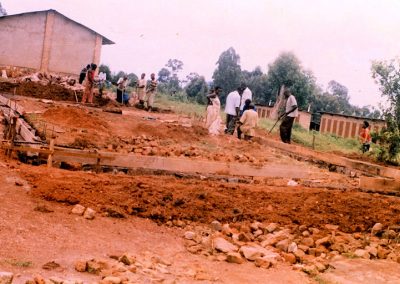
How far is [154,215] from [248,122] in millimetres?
7992

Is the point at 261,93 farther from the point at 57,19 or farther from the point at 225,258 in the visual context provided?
the point at 225,258

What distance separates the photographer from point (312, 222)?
5.92 m

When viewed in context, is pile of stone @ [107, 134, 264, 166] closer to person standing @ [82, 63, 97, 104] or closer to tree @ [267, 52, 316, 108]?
person standing @ [82, 63, 97, 104]

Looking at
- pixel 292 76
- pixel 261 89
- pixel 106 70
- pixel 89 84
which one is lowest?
pixel 89 84

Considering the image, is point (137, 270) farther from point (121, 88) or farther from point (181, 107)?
point (181, 107)

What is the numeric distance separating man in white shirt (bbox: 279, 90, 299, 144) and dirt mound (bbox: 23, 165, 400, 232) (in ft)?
20.1

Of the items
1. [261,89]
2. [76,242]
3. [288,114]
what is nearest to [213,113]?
[288,114]

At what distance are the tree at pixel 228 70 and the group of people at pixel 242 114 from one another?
2535cm

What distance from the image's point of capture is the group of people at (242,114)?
508 inches

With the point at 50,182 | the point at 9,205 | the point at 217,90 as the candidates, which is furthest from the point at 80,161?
the point at 217,90

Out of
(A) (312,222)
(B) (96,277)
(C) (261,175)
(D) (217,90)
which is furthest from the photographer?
(D) (217,90)

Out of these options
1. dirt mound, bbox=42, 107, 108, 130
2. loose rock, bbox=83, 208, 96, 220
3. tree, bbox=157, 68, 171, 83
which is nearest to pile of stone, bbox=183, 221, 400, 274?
loose rock, bbox=83, 208, 96, 220

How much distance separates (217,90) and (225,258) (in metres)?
9.35

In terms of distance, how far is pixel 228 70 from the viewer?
1561 inches
